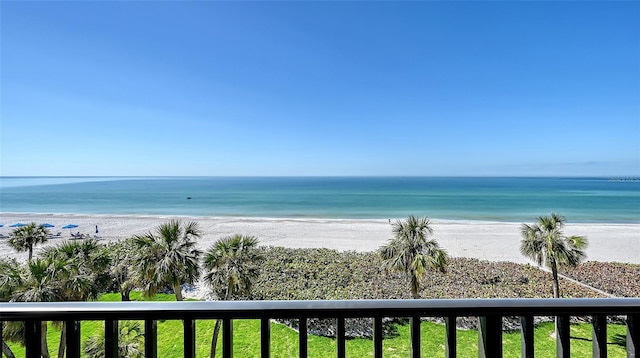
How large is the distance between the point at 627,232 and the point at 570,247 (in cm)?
1310

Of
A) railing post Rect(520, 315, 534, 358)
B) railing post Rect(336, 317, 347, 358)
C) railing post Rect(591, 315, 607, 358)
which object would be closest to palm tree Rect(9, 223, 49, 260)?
railing post Rect(336, 317, 347, 358)

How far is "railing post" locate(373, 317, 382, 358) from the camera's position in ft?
2.84

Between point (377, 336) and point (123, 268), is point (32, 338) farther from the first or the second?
point (123, 268)

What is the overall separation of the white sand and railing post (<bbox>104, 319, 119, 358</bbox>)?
39.1ft

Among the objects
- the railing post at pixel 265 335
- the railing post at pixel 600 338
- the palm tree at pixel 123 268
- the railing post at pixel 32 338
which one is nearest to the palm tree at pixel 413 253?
the palm tree at pixel 123 268

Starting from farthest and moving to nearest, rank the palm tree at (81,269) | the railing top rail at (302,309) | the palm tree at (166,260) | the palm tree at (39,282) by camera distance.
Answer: the palm tree at (166,260) < the palm tree at (81,269) < the palm tree at (39,282) < the railing top rail at (302,309)

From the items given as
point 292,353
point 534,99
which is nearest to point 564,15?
point 292,353

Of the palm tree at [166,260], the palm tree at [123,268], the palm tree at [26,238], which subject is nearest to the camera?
the palm tree at [166,260]

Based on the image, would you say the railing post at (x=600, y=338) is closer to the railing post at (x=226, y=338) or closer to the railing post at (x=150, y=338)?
the railing post at (x=226, y=338)

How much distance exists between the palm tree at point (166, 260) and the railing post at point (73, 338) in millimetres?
4592

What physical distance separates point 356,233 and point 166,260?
11629mm

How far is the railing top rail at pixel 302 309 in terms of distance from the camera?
825 mm

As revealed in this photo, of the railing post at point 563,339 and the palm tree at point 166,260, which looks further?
the palm tree at point 166,260

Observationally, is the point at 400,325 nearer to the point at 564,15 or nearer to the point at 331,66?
the point at 564,15
